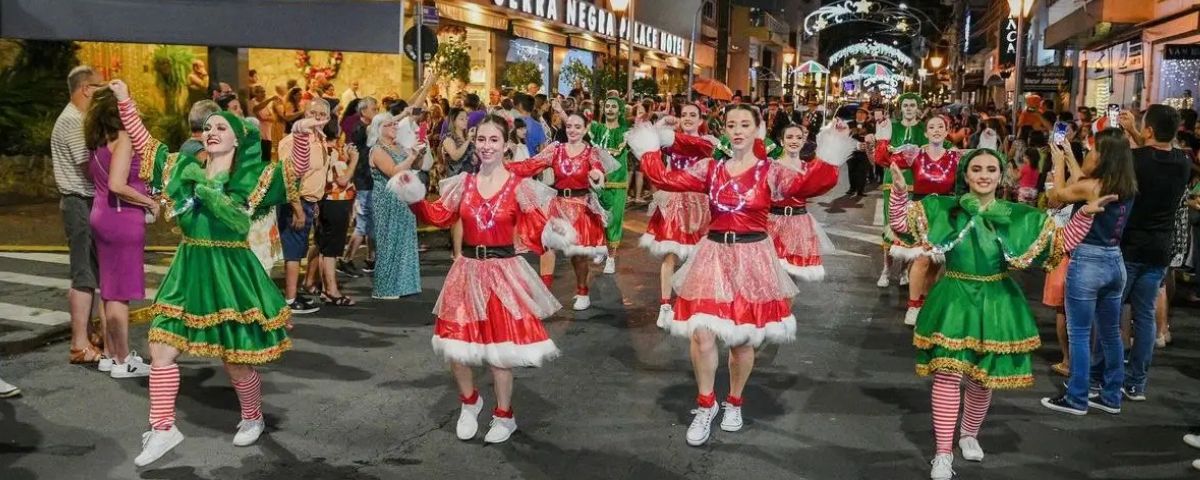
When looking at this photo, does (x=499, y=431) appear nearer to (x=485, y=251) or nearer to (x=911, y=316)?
(x=485, y=251)

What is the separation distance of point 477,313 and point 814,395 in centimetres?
268

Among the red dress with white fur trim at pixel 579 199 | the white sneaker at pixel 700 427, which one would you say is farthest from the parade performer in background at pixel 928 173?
the white sneaker at pixel 700 427

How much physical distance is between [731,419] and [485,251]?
184 centimetres

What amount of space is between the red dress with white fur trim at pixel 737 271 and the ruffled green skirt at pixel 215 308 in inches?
92.3

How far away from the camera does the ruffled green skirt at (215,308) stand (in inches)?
229

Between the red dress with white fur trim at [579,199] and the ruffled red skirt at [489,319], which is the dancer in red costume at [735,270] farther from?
A: the red dress with white fur trim at [579,199]

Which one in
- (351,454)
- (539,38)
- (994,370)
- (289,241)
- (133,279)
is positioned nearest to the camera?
(994,370)

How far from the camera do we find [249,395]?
6121mm

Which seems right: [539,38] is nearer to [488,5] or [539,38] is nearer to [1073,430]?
[488,5]

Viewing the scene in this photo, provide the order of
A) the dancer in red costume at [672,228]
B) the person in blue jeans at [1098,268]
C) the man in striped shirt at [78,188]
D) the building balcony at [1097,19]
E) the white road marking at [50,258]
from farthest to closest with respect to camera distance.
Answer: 1. the building balcony at [1097,19]
2. the white road marking at [50,258]
3. the dancer in red costume at [672,228]
4. the man in striped shirt at [78,188]
5. the person in blue jeans at [1098,268]

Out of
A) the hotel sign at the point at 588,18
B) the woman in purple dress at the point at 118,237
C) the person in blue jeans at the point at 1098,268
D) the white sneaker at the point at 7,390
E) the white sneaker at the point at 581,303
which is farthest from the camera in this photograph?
the hotel sign at the point at 588,18

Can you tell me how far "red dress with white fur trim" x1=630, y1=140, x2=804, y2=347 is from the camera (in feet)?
20.6

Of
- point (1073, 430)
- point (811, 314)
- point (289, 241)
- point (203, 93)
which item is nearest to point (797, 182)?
point (1073, 430)

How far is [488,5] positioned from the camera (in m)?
23.0
